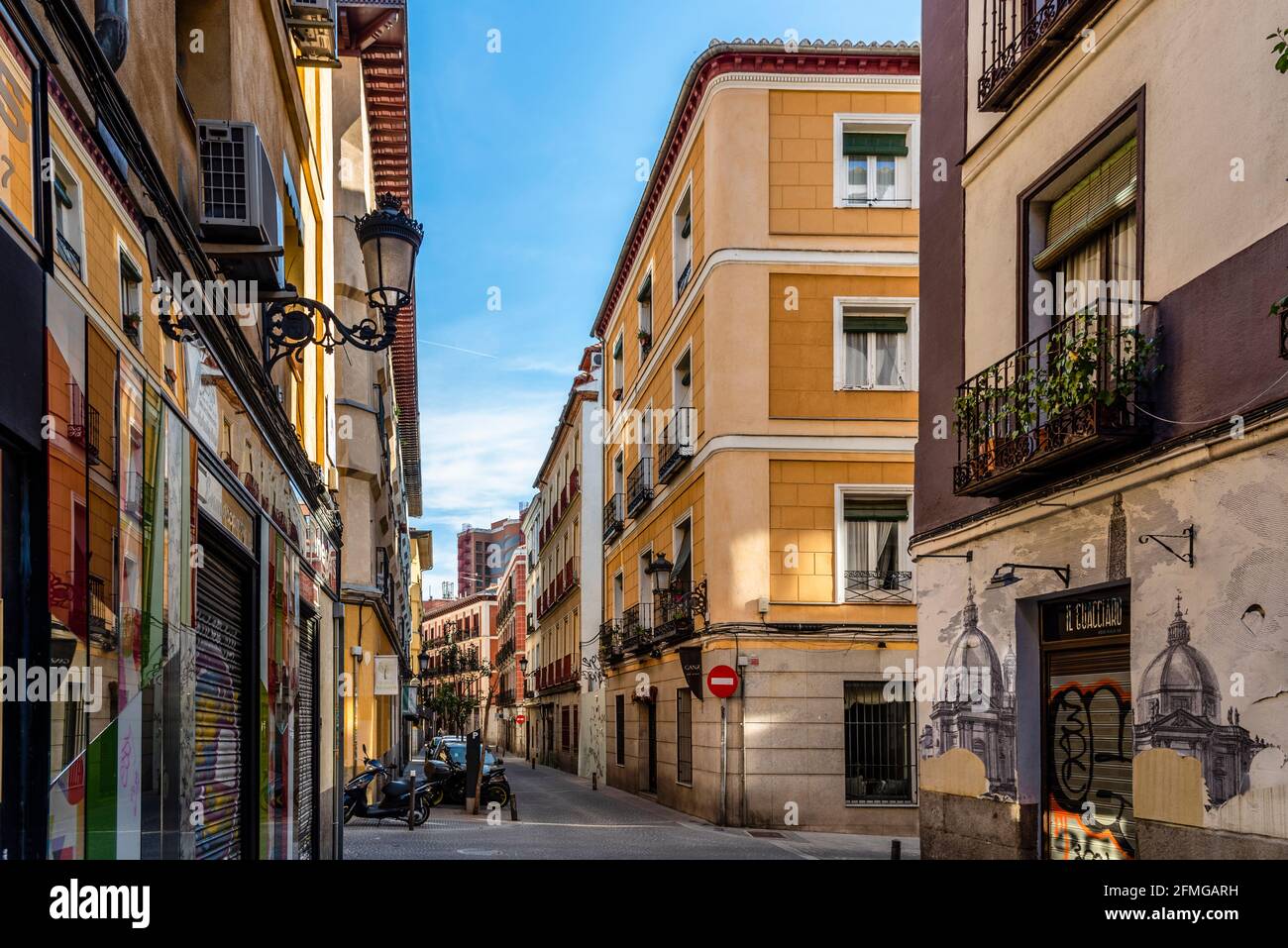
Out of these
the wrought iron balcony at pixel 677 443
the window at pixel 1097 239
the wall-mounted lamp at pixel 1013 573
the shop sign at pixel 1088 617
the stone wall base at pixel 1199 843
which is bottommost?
the stone wall base at pixel 1199 843

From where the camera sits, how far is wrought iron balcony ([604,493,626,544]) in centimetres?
3269

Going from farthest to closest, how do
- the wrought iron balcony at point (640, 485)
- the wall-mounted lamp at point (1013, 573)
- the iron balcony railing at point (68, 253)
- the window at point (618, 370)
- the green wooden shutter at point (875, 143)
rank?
the window at point (618, 370) → the wrought iron balcony at point (640, 485) → the green wooden shutter at point (875, 143) → the wall-mounted lamp at point (1013, 573) → the iron balcony railing at point (68, 253)

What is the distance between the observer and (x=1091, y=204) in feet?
36.0

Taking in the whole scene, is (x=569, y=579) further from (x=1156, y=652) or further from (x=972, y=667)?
(x=1156, y=652)

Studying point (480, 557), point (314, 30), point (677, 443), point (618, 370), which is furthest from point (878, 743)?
point (480, 557)

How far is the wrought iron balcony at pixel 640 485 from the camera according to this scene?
28.1 m

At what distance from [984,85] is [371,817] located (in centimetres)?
1406

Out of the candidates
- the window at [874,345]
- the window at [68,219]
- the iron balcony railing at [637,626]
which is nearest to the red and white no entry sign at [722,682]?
the window at [874,345]

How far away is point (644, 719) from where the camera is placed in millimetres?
29078

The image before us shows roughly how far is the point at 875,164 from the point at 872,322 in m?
2.89

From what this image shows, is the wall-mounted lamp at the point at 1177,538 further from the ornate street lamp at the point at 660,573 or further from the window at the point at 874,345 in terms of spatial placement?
the ornate street lamp at the point at 660,573

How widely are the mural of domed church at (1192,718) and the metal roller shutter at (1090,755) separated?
788 mm

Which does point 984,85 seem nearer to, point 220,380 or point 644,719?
point 220,380

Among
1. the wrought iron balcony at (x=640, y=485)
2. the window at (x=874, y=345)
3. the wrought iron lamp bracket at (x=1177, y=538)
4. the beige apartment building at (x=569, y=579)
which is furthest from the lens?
the beige apartment building at (x=569, y=579)
